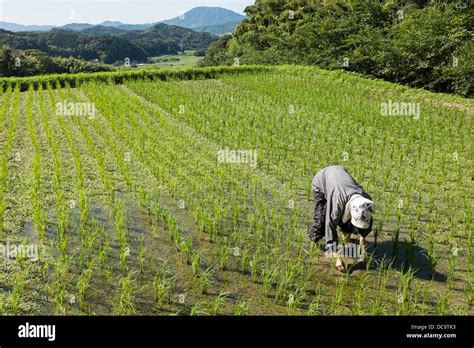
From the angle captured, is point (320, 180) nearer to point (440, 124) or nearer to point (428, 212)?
point (428, 212)

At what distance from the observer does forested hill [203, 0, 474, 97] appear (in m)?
14.0

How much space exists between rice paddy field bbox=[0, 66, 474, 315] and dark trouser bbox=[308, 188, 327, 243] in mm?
164

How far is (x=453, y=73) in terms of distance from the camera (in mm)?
13047

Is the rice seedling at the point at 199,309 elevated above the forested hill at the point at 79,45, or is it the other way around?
the forested hill at the point at 79,45

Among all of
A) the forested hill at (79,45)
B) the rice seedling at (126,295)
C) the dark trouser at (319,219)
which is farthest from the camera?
the forested hill at (79,45)

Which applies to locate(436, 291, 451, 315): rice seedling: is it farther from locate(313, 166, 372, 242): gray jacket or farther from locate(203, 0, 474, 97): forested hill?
locate(203, 0, 474, 97): forested hill

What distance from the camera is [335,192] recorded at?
3809mm

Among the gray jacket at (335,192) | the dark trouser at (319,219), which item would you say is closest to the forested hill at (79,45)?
the dark trouser at (319,219)

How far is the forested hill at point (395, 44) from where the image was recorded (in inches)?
551

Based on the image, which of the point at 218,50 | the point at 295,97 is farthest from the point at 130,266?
the point at 218,50

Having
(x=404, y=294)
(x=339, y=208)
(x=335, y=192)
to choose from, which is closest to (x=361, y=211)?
(x=339, y=208)

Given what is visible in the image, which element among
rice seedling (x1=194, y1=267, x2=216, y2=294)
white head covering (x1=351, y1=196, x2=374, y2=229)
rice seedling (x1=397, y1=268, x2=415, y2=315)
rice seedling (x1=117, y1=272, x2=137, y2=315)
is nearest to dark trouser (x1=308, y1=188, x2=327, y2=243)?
white head covering (x1=351, y1=196, x2=374, y2=229)

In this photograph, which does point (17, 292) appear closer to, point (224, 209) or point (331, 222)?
point (224, 209)

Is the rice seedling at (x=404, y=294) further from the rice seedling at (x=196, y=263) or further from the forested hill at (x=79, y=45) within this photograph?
the forested hill at (x=79, y=45)
